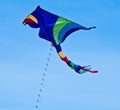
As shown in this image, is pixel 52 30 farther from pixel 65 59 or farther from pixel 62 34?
pixel 65 59

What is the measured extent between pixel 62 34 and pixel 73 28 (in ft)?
5.86

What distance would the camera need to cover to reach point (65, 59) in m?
50.1

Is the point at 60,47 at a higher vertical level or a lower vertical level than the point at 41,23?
lower

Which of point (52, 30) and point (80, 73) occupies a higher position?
point (52, 30)

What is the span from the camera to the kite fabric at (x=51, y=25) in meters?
51.6

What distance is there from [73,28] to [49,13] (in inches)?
150

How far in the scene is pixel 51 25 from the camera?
53.2 meters

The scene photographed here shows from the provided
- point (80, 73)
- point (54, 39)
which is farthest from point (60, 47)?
point (80, 73)

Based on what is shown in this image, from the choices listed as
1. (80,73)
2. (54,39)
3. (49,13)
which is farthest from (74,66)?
(49,13)

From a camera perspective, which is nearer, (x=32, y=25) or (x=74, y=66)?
(x=74, y=66)

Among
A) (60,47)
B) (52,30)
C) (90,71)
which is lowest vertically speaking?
(90,71)

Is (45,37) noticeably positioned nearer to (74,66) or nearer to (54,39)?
(54,39)

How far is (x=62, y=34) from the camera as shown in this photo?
54.1 m

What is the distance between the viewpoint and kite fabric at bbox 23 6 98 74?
5159 cm
